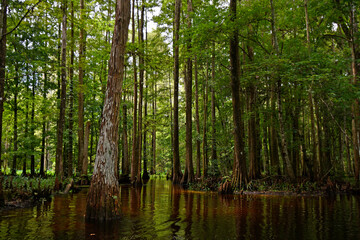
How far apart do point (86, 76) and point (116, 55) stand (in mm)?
18419

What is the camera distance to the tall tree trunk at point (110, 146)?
6.48 m

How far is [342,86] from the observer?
11.0 metres

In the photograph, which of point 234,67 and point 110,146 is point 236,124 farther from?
point 110,146

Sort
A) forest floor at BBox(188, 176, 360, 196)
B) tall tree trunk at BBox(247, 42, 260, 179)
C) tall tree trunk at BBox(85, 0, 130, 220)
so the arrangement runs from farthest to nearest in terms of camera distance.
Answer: tall tree trunk at BBox(247, 42, 260, 179)
forest floor at BBox(188, 176, 360, 196)
tall tree trunk at BBox(85, 0, 130, 220)

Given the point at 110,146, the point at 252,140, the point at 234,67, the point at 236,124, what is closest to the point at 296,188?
the point at 252,140

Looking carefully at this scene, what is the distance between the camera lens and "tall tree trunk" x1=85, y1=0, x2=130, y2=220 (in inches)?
255

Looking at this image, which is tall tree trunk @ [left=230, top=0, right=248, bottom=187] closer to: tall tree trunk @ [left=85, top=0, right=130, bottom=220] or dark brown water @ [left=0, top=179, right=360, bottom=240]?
dark brown water @ [left=0, top=179, right=360, bottom=240]

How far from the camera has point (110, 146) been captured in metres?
6.88

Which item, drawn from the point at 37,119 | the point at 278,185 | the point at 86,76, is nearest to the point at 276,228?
the point at 278,185

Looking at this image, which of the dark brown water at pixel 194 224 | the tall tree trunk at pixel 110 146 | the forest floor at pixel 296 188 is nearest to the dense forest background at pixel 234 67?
the forest floor at pixel 296 188

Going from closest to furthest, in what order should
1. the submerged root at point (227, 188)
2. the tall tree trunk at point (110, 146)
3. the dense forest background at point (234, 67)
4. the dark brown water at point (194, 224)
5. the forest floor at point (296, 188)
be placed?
the dark brown water at point (194, 224)
the tall tree trunk at point (110, 146)
the dense forest background at point (234, 67)
the forest floor at point (296, 188)
the submerged root at point (227, 188)

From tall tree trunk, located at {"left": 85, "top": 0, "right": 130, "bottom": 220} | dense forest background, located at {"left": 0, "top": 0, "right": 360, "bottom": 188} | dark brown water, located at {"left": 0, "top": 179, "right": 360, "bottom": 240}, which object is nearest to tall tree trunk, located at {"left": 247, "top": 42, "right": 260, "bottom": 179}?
dense forest background, located at {"left": 0, "top": 0, "right": 360, "bottom": 188}

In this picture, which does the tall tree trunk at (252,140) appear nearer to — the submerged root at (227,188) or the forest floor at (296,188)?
the forest floor at (296,188)

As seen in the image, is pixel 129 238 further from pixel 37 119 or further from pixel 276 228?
pixel 37 119
